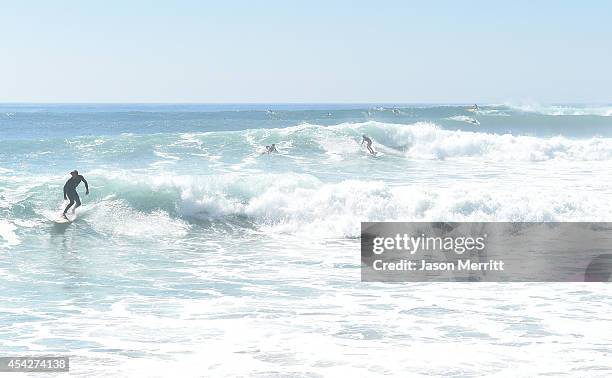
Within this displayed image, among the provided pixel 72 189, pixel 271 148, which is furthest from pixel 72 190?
pixel 271 148

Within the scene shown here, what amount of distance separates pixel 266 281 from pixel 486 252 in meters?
5.50

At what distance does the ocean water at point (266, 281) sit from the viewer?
869 centimetres

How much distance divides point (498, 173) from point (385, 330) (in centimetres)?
2017

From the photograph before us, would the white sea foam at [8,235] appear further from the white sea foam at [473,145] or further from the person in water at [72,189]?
the white sea foam at [473,145]

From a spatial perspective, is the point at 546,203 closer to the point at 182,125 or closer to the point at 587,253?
the point at 587,253

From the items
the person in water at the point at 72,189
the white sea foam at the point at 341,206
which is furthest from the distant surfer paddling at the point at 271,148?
the person in water at the point at 72,189

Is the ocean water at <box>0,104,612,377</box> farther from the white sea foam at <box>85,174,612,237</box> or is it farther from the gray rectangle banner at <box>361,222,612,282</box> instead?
the gray rectangle banner at <box>361,222,612,282</box>

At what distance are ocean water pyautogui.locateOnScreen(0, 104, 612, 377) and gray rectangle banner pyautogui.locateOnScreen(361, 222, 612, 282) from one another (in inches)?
18.5

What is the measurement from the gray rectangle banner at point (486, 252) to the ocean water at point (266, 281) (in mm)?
471

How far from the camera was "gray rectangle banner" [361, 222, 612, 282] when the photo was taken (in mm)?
13109

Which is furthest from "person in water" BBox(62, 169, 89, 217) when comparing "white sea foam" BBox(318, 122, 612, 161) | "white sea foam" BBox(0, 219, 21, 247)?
"white sea foam" BBox(318, 122, 612, 161)

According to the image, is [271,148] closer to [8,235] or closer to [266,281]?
[8,235]

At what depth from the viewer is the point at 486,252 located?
15414mm

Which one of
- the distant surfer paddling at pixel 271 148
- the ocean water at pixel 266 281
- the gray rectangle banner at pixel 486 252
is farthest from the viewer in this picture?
the distant surfer paddling at pixel 271 148
